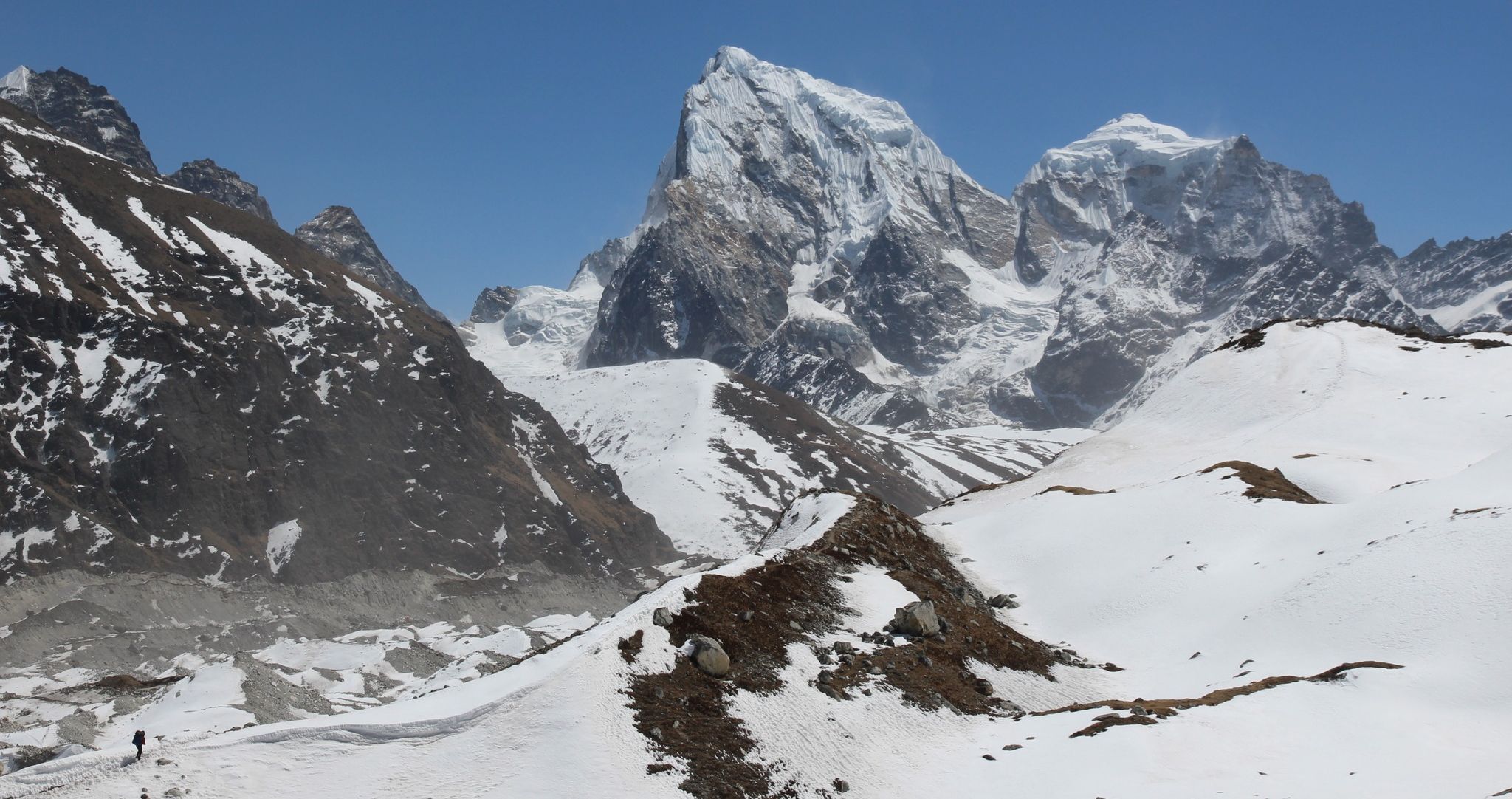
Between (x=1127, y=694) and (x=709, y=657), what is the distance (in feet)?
52.4

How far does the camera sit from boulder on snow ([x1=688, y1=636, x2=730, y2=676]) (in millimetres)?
35000

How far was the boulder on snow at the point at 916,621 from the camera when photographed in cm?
4172

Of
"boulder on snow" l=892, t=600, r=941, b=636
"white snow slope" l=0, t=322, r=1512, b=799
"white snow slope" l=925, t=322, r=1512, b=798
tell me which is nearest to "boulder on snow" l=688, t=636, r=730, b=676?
"white snow slope" l=0, t=322, r=1512, b=799

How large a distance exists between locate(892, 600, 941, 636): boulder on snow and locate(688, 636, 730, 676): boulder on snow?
887 cm

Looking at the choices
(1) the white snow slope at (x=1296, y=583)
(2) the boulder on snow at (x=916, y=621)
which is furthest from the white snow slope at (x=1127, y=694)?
(2) the boulder on snow at (x=916, y=621)

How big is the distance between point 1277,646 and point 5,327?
672 feet

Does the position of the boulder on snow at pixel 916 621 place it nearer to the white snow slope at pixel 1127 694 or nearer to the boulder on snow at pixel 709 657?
the white snow slope at pixel 1127 694

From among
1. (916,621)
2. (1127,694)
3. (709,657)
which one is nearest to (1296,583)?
(1127,694)

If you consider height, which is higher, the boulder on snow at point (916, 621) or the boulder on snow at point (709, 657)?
the boulder on snow at point (916, 621)

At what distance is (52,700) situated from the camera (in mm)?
97750

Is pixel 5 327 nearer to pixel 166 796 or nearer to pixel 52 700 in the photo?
pixel 52 700

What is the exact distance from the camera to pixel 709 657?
116 feet

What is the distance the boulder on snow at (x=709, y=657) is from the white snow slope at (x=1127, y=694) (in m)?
1.00

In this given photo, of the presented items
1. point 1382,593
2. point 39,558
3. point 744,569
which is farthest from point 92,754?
point 39,558
